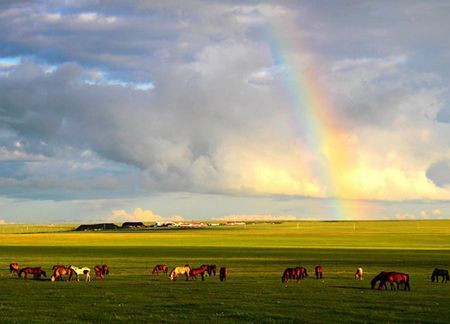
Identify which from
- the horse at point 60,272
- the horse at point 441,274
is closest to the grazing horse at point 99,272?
the horse at point 60,272

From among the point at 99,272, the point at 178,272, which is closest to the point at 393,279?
the point at 178,272

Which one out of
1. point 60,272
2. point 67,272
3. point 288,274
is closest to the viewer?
point 288,274

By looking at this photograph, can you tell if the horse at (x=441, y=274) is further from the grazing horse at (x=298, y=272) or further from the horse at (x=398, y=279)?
the grazing horse at (x=298, y=272)

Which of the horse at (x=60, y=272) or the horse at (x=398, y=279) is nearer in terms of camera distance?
the horse at (x=398, y=279)

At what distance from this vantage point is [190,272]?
43.3m

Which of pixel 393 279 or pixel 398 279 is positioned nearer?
pixel 393 279

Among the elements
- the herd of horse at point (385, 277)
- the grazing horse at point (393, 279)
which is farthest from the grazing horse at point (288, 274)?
the grazing horse at point (393, 279)

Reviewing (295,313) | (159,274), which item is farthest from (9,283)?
(295,313)

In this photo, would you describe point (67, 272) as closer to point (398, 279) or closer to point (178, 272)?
point (178, 272)

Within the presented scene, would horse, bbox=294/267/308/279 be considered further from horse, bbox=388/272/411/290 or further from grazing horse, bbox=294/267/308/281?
horse, bbox=388/272/411/290

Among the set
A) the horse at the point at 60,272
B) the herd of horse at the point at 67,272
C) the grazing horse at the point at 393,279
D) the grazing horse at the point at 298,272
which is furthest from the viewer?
the herd of horse at the point at 67,272

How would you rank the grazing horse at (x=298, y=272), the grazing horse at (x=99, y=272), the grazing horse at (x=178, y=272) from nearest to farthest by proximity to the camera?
the grazing horse at (x=298, y=272) → the grazing horse at (x=178, y=272) → the grazing horse at (x=99, y=272)

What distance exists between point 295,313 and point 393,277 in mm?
12160

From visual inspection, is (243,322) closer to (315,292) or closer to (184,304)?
(184,304)
